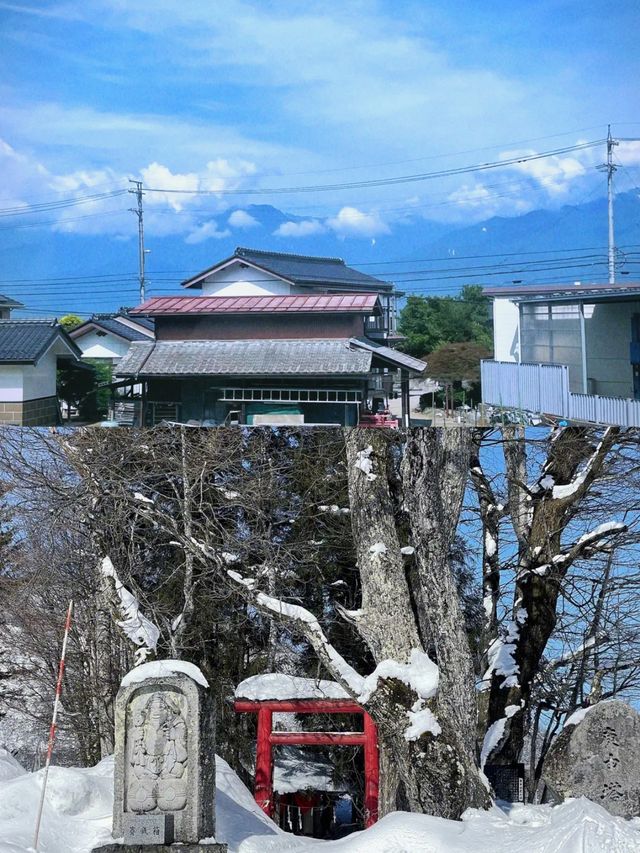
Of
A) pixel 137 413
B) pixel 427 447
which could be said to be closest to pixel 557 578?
pixel 427 447

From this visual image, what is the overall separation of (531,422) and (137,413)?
1803mm

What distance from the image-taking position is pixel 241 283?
4.20 m

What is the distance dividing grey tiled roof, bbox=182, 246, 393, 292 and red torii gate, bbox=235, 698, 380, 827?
15.5 feet

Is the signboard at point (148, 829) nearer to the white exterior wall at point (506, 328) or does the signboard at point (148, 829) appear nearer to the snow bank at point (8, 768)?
the snow bank at point (8, 768)

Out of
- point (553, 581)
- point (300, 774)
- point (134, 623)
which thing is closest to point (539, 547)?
point (553, 581)

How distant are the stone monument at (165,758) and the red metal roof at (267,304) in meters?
2.76

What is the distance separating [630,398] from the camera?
13.6 feet

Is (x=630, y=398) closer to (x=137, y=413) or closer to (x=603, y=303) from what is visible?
(x=603, y=303)

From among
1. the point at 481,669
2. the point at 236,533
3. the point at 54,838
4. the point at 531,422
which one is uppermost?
the point at 531,422

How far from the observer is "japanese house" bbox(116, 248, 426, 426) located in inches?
162

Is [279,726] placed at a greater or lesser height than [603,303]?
lesser

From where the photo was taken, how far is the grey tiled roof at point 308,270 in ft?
13.7

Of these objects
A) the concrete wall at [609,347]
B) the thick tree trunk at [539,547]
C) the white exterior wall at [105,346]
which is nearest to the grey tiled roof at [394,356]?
the concrete wall at [609,347]

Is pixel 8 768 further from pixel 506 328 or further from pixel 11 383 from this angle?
pixel 506 328
